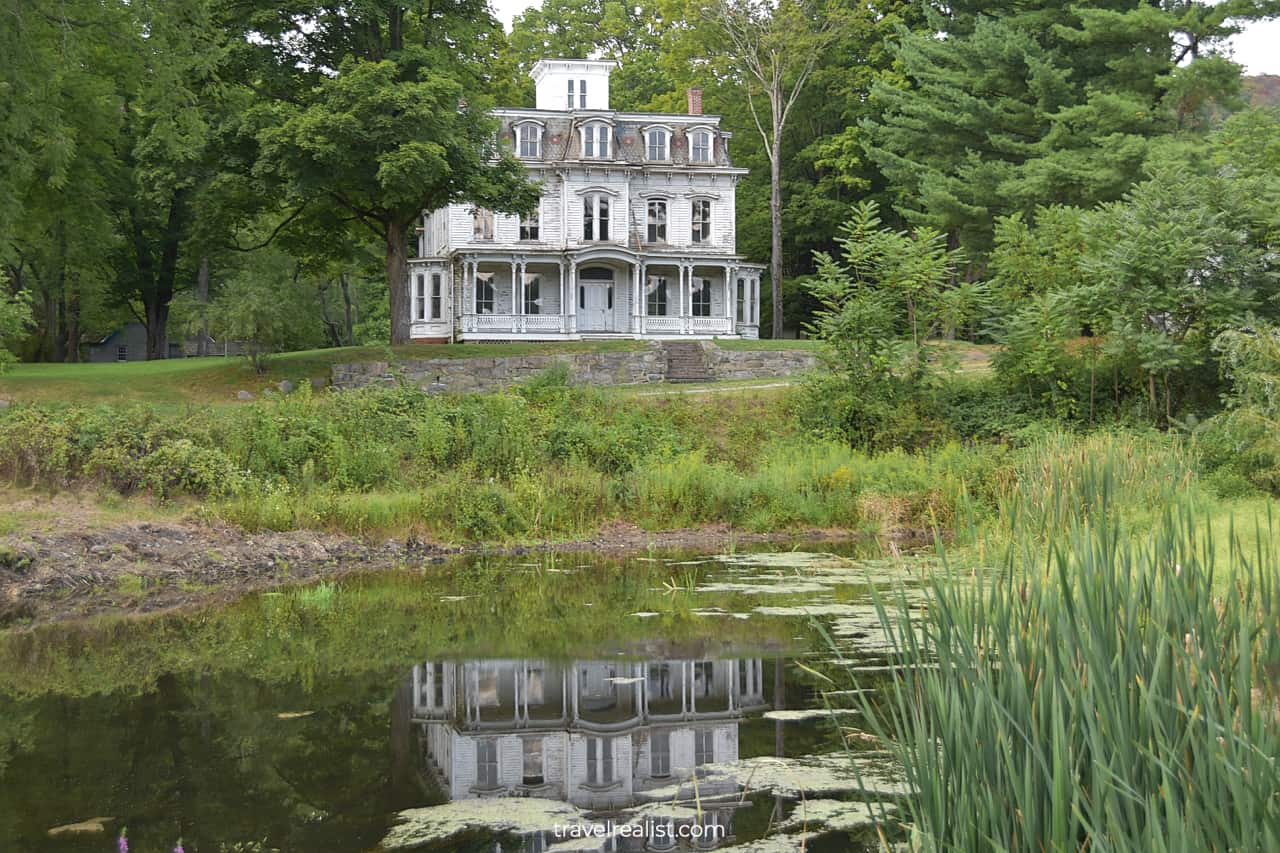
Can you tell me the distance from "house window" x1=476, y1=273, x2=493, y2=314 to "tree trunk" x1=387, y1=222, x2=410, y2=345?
420 inches

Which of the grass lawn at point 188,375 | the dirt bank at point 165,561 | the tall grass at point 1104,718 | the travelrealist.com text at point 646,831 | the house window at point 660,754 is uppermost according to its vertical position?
the grass lawn at point 188,375

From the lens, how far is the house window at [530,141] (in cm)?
4238

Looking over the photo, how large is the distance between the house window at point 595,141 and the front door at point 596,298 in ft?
12.7

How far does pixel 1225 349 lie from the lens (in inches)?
755

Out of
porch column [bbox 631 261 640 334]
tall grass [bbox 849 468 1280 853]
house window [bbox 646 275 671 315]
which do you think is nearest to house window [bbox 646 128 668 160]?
house window [bbox 646 275 671 315]

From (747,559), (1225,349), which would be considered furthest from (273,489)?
(1225,349)

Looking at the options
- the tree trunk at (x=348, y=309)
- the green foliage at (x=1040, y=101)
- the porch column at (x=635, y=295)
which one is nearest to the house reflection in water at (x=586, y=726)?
the green foliage at (x=1040, y=101)

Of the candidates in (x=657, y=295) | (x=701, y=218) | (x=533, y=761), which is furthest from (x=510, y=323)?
(x=533, y=761)

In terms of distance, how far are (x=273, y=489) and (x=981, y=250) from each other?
83.0ft

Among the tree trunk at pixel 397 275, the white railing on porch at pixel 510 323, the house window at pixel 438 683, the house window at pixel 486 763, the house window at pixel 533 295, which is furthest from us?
the house window at pixel 533 295

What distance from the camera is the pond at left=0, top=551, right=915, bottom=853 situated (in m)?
6.20

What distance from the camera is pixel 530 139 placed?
42.5 meters

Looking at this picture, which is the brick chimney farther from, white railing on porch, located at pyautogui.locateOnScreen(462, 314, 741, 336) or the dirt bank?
the dirt bank

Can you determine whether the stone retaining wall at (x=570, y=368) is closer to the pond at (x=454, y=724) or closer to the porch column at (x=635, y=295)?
the porch column at (x=635, y=295)
